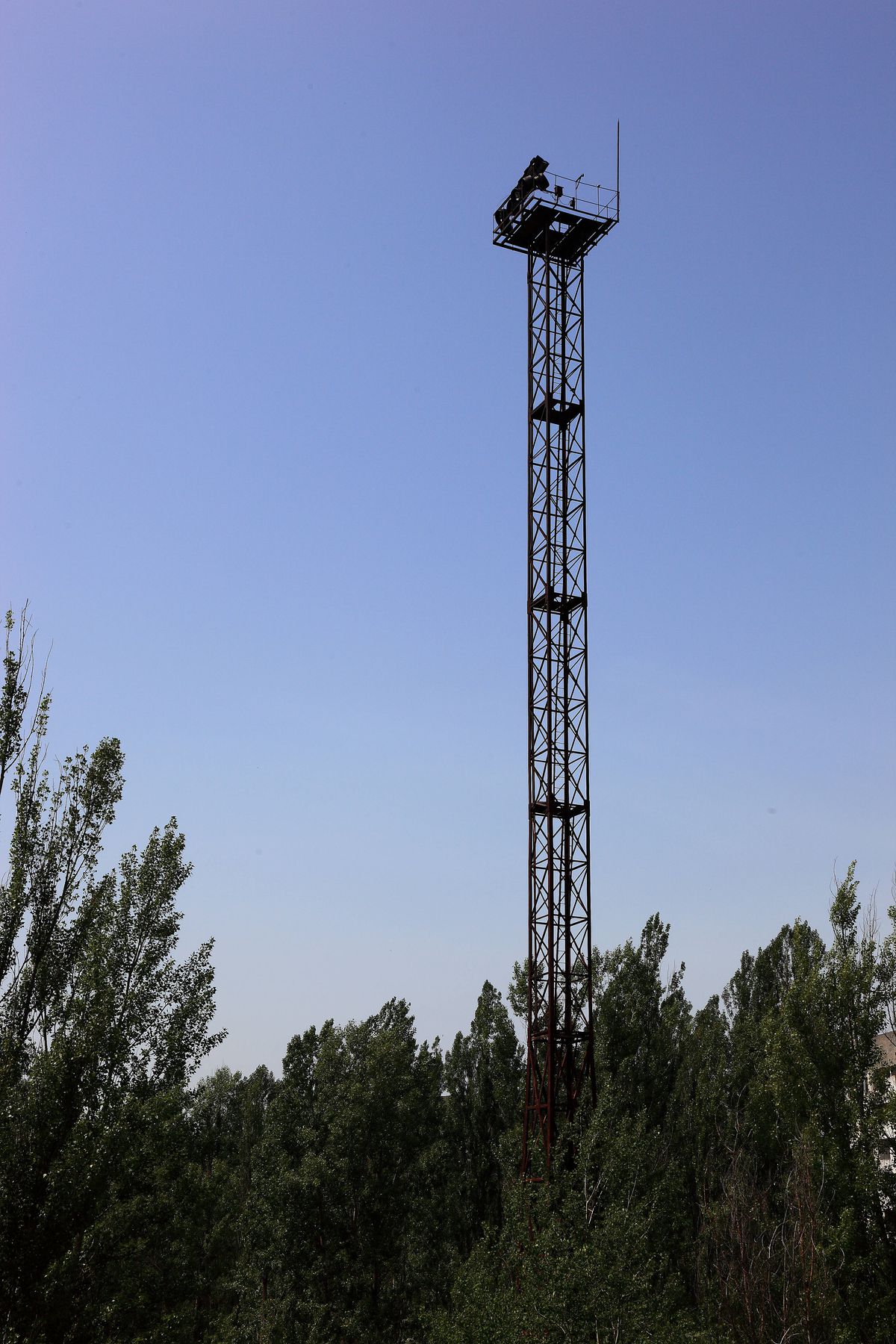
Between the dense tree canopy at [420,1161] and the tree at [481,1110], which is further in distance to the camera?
the tree at [481,1110]

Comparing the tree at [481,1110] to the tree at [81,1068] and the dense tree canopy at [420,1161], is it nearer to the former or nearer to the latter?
the dense tree canopy at [420,1161]

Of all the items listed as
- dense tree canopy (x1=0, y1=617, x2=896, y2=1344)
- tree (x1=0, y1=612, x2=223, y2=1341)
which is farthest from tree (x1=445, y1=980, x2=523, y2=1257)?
tree (x1=0, y1=612, x2=223, y2=1341)

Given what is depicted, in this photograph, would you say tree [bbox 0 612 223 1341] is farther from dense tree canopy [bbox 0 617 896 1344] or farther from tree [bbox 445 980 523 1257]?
tree [bbox 445 980 523 1257]

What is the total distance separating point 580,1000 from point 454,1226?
1212 cm

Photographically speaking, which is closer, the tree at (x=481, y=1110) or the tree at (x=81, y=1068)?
the tree at (x=81, y=1068)

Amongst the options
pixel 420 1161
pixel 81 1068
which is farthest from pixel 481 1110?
pixel 81 1068

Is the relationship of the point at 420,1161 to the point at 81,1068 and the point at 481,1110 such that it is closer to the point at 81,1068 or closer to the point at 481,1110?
the point at 481,1110

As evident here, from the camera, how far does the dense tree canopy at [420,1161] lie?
14648 mm

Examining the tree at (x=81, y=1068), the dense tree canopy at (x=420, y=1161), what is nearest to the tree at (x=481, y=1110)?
the dense tree canopy at (x=420, y=1161)

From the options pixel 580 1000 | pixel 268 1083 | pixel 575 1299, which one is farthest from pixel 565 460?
pixel 268 1083

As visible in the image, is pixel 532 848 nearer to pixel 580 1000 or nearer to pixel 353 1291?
pixel 580 1000

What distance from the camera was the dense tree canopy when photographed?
14.6 meters

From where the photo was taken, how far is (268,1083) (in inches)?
1881

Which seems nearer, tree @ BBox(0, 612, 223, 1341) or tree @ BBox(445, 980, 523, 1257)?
tree @ BBox(0, 612, 223, 1341)
